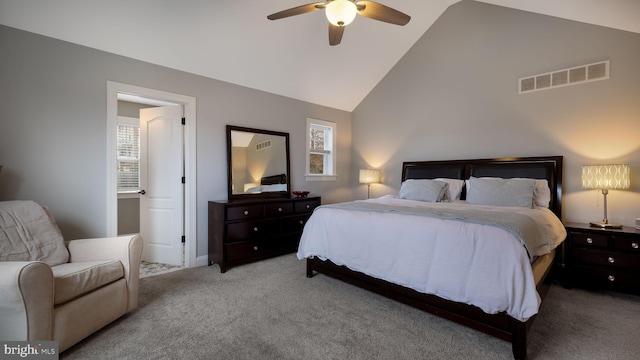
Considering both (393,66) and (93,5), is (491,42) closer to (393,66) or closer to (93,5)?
(393,66)

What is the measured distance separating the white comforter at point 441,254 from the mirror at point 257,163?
61.2 inches

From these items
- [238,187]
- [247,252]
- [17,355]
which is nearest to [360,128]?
[238,187]

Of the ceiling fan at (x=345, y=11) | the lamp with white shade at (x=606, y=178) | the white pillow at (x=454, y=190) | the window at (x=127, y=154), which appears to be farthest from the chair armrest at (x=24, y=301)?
the lamp with white shade at (x=606, y=178)

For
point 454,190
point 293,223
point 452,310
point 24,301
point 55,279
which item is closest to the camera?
point 24,301

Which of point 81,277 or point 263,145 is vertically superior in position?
point 263,145

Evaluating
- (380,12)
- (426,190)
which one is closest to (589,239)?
(426,190)

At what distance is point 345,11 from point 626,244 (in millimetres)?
3317

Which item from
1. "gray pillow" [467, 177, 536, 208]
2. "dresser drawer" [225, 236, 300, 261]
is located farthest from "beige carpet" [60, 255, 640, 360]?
"gray pillow" [467, 177, 536, 208]

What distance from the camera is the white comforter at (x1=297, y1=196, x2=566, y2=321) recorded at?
5.70 ft

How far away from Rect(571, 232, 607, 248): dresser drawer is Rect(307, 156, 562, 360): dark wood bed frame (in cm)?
53

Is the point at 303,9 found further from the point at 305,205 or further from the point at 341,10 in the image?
the point at 305,205

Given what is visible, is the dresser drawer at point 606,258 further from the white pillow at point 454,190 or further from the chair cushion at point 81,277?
the chair cushion at point 81,277

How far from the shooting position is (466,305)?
1.95m

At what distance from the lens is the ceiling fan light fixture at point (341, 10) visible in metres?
2.09
